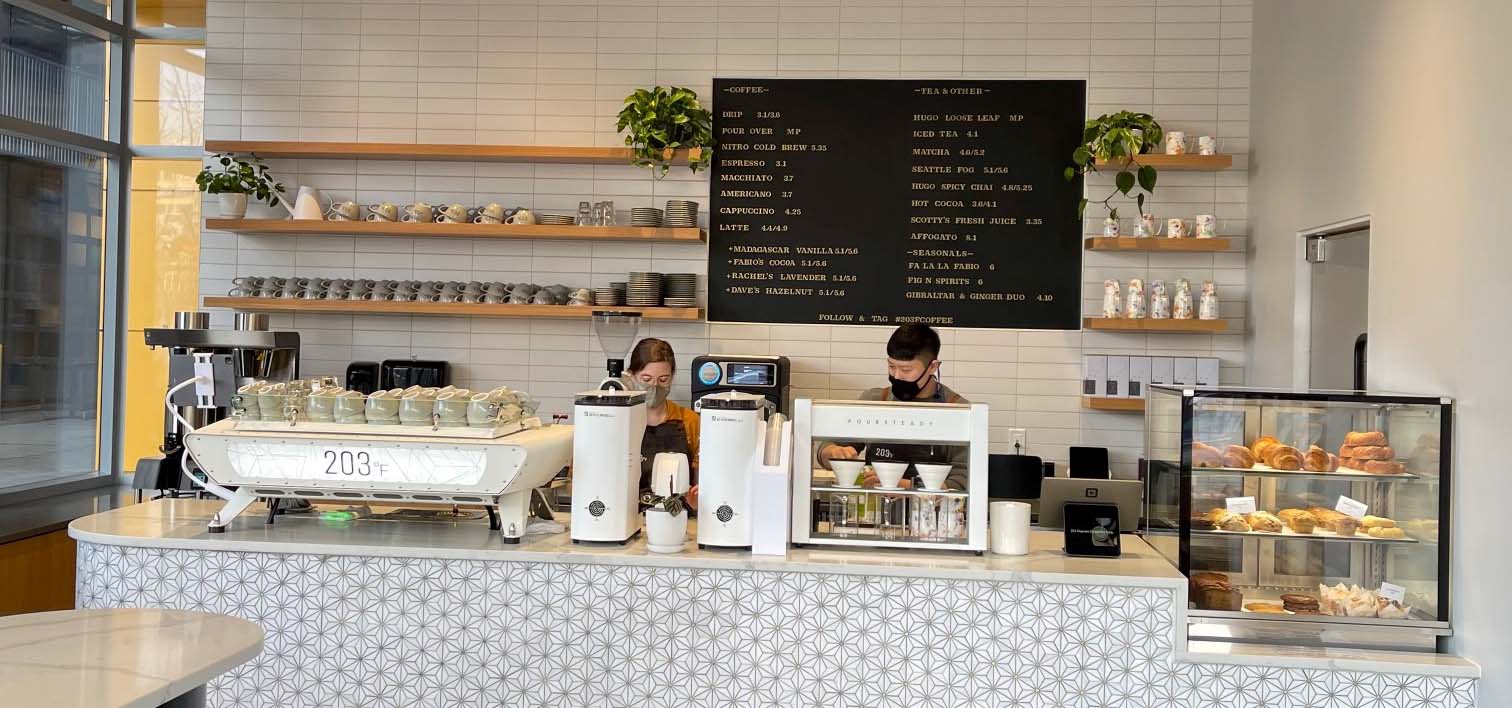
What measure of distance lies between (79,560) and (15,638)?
135 cm

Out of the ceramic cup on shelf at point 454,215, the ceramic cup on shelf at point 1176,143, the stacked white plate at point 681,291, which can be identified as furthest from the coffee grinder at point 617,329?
the ceramic cup on shelf at point 1176,143

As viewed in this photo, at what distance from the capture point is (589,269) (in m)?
5.73

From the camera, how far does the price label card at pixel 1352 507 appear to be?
3.25 metres

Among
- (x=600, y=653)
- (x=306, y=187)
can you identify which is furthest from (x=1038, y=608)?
(x=306, y=187)

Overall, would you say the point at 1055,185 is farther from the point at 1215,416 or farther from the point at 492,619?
the point at 492,619

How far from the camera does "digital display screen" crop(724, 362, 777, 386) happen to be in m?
5.25

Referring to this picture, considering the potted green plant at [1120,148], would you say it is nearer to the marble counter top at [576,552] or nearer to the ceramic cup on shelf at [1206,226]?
the ceramic cup on shelf at [1206,226]

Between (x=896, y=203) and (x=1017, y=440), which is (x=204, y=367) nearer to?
(x=896, y=203)

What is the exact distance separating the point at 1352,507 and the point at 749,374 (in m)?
2.61

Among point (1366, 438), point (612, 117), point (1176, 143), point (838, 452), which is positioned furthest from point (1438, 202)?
point (612, 117)

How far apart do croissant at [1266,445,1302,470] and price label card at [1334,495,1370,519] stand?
15 cm

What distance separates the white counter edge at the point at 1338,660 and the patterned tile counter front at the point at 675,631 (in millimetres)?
21

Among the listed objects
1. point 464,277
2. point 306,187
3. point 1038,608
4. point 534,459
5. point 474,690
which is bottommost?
point 474,690

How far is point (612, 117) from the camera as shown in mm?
5730
